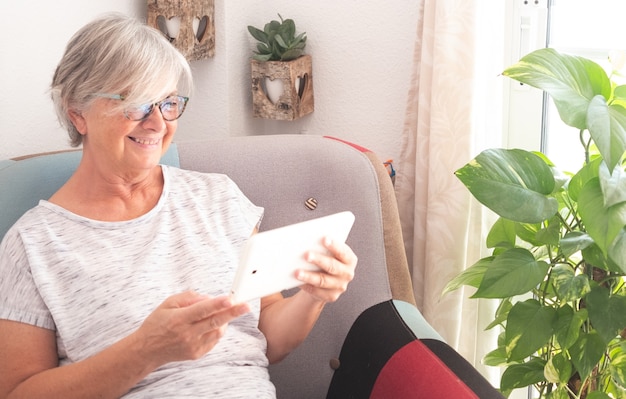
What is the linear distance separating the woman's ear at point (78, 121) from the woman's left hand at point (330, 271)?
19.3 inches

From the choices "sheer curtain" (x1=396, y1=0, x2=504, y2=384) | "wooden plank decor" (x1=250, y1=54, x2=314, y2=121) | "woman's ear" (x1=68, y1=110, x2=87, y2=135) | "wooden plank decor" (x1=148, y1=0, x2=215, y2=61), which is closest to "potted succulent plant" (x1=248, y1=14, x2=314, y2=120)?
"wooden plank decor" (x1=250, y1=54, x2=314, y2=121)

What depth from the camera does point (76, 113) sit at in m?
1.44

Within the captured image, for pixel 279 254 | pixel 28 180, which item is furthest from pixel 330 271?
pixel 28 180

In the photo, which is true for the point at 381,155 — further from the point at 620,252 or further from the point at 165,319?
the point at 165,319

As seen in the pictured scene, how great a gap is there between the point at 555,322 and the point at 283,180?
0.63 m

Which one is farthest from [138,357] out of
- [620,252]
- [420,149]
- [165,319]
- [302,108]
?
[302,108]

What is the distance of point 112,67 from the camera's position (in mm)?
1384

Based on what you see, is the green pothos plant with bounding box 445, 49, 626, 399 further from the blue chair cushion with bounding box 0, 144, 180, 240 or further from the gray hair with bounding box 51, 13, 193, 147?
the blue chair cushion with bounding box 0, 144, 180, 240

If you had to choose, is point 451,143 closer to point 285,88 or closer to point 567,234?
point 567,234

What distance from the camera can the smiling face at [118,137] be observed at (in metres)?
1.40

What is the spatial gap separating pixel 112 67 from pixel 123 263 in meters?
0.34

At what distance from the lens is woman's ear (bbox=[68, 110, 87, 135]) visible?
1435mm

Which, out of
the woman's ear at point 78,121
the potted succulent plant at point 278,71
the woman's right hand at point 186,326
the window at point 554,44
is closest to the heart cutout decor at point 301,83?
the potted succulent plant at point 278,71

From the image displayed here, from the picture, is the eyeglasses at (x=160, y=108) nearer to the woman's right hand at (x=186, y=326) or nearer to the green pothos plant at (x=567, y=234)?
the woman's right hand at (x=186, y=326)
